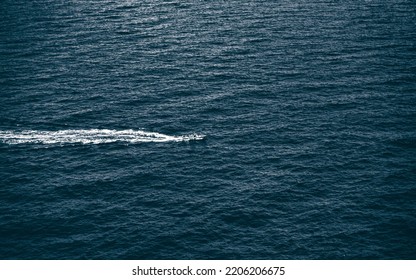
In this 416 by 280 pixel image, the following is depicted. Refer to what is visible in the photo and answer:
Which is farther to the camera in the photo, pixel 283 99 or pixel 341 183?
pixel 283 99

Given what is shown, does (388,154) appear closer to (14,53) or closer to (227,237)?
(227,237)

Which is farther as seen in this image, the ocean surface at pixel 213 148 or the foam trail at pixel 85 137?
the foam trail at pixel 85 137

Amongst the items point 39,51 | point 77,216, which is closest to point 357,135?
point 77,216

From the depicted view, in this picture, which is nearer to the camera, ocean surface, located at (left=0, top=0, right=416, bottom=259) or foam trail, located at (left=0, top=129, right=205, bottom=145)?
ocean surface, located at (left=0, top=0, right=416, bottom=259)
